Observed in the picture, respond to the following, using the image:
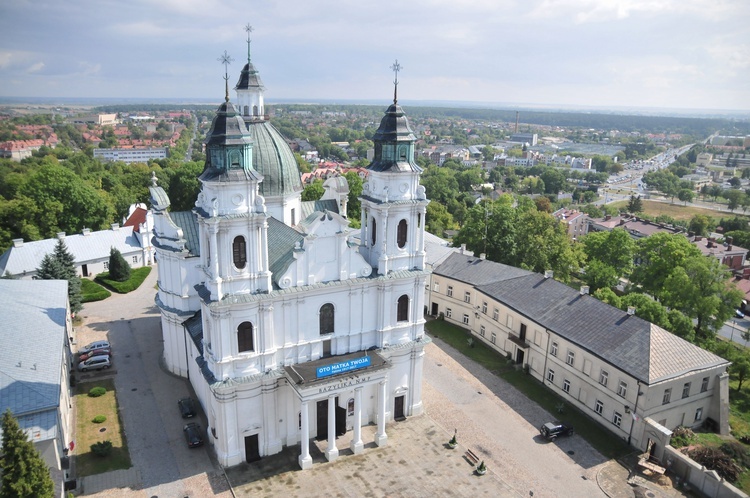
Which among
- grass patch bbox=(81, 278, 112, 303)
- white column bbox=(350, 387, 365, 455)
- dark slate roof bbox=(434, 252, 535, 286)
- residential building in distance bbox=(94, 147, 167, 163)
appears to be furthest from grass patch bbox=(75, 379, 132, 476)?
residential building in distance bbox=(94, 147, 167, 163)

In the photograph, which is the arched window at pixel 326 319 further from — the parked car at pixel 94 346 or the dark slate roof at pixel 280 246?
the parked car at pixel 94 346

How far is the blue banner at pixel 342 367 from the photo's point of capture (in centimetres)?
2982

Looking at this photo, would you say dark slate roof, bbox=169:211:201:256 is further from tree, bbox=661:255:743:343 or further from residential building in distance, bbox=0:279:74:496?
tree, bbox=661:255:743:343

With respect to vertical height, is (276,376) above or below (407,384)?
above

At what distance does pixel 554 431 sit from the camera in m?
34.1

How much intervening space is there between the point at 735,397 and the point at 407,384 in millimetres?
25795

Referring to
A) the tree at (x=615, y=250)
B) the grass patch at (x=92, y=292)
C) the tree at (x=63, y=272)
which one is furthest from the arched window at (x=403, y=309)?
the grass patch at (x=92, y=292)

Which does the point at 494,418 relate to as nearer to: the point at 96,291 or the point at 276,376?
the point at 276,376

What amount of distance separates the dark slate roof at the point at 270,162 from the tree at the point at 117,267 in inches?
1061

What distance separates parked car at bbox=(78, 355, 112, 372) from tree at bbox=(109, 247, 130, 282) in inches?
782

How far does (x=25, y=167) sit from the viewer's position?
10825 cm

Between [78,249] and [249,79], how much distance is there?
111 ft

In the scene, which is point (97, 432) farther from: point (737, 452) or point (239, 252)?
point (737, 452)

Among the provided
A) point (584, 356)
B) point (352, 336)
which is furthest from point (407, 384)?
point (584, 356)
